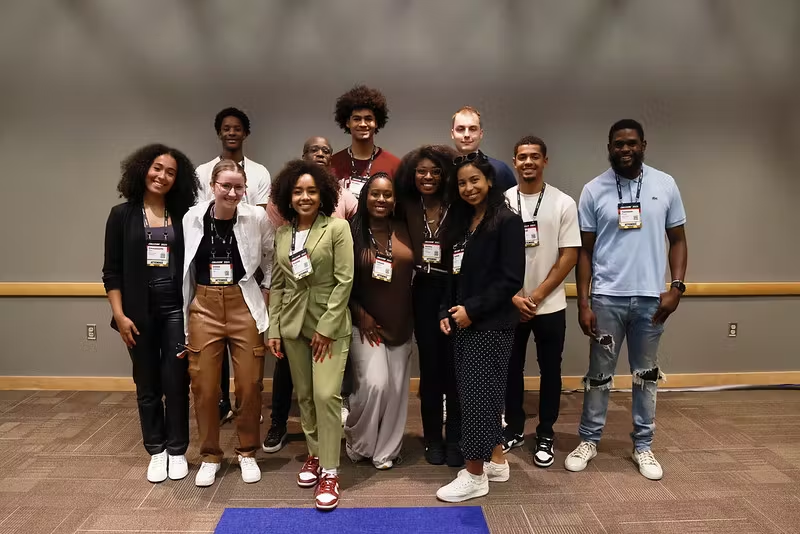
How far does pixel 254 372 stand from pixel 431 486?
1.01 metres

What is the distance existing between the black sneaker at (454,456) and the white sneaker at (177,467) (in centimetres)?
131

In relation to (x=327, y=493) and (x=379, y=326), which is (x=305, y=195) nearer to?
(x=379, y=326)

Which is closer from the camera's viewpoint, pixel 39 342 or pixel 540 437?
pixel 540 437

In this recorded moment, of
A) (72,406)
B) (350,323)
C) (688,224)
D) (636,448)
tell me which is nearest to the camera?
(350,323)

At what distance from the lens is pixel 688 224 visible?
159 inches

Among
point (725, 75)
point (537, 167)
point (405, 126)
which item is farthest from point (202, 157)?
point (725, 75)

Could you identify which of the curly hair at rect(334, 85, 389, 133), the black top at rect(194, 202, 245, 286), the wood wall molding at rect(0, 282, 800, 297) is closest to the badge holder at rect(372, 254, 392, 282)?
the black top at rect(194, 202, 245, 286)

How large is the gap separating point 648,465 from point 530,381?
1363mm

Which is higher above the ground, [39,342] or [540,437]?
[39,342]

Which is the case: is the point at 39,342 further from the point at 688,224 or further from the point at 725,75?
the point at 725,75

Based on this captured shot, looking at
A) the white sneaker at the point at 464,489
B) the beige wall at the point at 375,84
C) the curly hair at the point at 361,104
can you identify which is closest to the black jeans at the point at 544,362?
the white sneaker at the point at 464,489

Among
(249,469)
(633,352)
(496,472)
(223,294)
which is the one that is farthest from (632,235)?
(249,469)

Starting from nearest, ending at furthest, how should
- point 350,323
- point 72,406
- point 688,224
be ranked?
point 350,323 → point 72,406 → point 688,224

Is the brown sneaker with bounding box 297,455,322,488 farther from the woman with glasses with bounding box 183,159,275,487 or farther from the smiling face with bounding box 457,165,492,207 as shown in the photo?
the smiling face with bounding box 457,165,492,207
